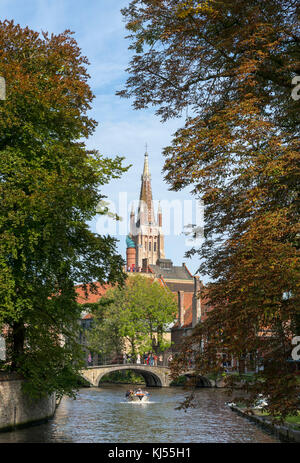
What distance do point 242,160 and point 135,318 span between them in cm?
5938

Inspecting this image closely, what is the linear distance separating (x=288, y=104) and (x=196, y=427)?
1864cm

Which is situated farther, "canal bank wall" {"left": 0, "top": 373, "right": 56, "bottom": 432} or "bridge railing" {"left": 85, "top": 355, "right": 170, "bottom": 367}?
"bridge railing" {"left": 85, "top": 355, "right": 170, "bottom": 367}

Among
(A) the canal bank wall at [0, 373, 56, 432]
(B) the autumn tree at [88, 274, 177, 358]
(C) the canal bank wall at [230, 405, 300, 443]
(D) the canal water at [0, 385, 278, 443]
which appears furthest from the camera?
(B) the autumn tree at [88, 274, 177, 358]

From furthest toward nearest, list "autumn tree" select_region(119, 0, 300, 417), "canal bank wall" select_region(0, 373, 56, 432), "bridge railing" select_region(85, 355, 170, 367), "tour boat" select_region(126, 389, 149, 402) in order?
"bridge railing" select_region(85, 355, 170, 367)
"tour boat" select_region(126, 389, 149, 402)
"canal bank wall" select_region(0, 373, 56, 432)
"autumn tree" select_region(119, 0, 300, 417)

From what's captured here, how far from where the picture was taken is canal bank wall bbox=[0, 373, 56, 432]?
2220 cm

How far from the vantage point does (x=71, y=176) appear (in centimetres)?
2283

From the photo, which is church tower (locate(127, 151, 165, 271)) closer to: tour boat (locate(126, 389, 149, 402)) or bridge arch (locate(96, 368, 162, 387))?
bridge arch (locate(96, 368, 162, 387))

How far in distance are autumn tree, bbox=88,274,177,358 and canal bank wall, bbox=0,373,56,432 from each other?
43662 millimetres

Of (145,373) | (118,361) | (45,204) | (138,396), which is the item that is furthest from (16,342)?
(118,361)

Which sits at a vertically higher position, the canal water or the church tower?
the church tower

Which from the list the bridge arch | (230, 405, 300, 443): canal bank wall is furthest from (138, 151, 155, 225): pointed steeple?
(230, 405, 300, 443): canal bank wall

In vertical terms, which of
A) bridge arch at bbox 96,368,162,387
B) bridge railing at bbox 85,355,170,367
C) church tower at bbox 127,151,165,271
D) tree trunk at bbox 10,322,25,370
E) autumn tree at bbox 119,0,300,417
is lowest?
bridge arch at bbox 96,368,162,387

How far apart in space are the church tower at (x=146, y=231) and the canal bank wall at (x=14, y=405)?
14217 centimetres

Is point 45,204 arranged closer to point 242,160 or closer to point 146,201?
point 242,160
